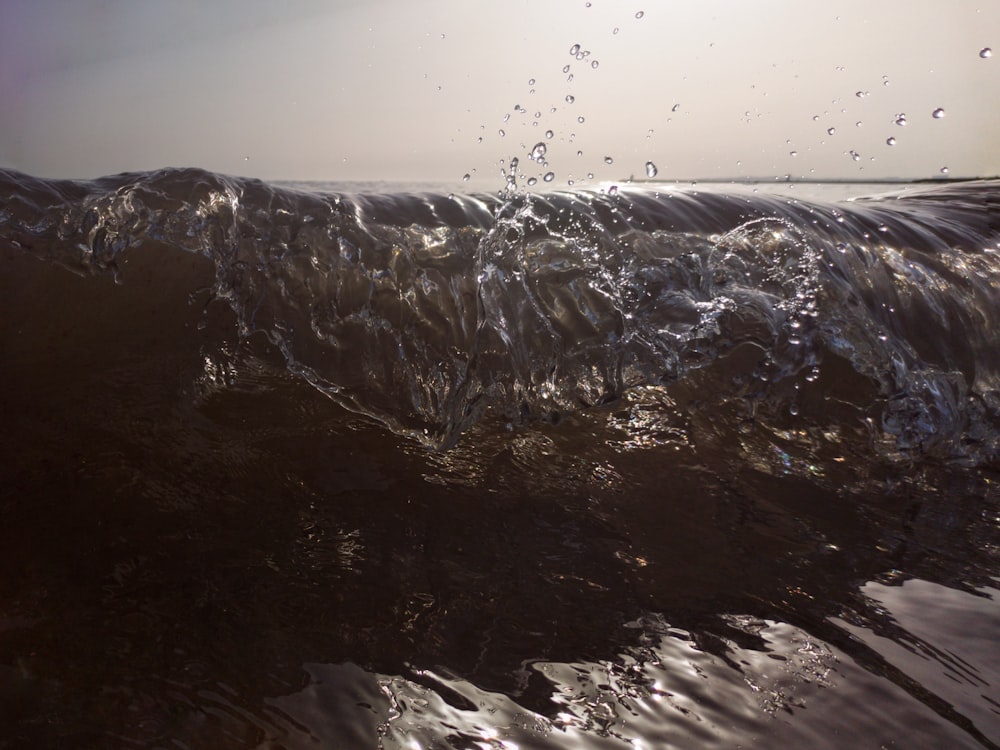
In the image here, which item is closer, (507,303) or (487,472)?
(487,472)

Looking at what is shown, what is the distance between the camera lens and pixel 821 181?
3561 millimetres

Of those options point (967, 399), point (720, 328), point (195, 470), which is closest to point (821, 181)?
point (967, 399)

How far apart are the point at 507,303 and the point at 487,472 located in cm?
37

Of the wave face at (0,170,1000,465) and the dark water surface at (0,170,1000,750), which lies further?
the wave face at (0,170,1000,465)

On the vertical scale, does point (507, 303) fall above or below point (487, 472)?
above

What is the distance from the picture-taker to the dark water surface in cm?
82

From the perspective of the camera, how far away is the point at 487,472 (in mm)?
1427

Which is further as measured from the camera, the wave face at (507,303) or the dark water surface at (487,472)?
the wave face at (507,303)

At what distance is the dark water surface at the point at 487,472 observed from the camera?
82 centimetres

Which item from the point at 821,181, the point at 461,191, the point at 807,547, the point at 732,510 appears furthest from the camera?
the point at 821,181

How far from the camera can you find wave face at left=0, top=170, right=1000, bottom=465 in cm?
159

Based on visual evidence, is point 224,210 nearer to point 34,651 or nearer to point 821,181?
point 34,651

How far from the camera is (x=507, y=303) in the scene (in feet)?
5.33

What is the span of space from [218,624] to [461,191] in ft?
4.92
